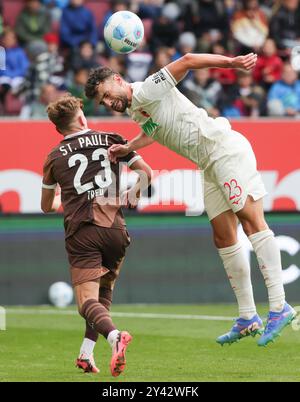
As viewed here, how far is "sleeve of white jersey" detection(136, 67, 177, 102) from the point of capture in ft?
28.1

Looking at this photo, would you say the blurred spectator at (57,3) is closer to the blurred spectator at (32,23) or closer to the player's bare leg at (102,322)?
the blurred spectator at (32,23)

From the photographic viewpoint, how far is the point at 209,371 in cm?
861

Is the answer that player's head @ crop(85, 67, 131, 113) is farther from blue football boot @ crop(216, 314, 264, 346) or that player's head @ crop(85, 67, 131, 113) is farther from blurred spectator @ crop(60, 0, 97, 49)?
blurred spectator @ crop(60, 0, 97, 49)

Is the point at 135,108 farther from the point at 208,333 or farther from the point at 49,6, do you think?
the point at 49,6

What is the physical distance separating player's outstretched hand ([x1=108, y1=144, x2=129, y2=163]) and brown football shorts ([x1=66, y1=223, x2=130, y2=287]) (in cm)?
58

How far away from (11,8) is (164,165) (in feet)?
20.0

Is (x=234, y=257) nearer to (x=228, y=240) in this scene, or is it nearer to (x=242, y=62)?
(x=228, y=240)

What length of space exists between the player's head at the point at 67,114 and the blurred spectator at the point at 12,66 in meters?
9.07

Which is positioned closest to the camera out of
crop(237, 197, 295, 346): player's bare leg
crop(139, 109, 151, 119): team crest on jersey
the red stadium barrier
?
crop(237, 197, 295, 346): player's bare leg

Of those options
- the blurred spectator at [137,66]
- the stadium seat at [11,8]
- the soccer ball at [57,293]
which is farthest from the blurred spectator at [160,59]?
the soccer ball at [57,293]

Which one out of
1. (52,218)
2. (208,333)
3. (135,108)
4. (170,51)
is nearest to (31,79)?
(170,51)

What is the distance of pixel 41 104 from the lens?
17.2 metres

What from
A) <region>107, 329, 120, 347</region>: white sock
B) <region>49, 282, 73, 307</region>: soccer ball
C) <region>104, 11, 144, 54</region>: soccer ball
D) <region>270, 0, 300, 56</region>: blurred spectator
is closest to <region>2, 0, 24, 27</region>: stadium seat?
<region>270, 0, 300, 56</region>: blurred spectator

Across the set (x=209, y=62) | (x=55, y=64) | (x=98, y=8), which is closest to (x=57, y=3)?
(x=98, y=8)
